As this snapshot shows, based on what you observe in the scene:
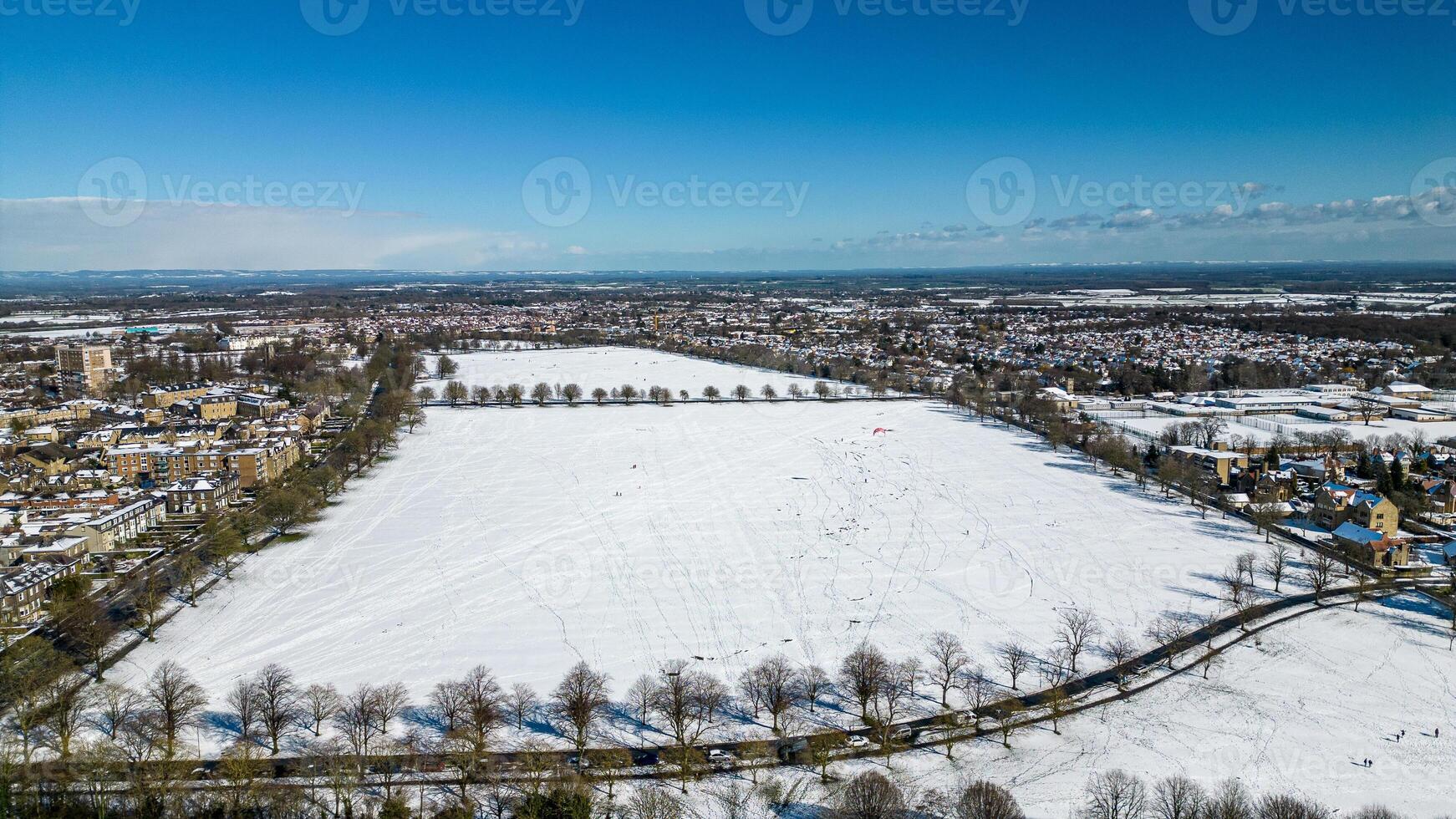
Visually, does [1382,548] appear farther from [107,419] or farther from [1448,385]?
[107,419]

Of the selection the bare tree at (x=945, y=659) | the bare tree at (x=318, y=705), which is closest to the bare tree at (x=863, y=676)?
the bare tree at (x=945, y=659)

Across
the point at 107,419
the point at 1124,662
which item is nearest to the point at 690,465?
the point at 1124,662

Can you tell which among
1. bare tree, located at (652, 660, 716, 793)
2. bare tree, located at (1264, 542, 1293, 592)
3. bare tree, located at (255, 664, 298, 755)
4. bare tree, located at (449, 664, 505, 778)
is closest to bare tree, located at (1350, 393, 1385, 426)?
bare tree, located at (1264, 542, 1293, 592)

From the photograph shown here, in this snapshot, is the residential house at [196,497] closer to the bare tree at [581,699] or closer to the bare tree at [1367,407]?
the bare tree at [581,699]

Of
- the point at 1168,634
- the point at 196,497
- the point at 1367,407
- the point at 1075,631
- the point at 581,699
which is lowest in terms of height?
the point at 1168,634

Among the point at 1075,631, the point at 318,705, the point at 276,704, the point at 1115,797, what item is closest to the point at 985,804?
the point at 1115,797

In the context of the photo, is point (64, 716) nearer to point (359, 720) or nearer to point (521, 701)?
point (359, 720)

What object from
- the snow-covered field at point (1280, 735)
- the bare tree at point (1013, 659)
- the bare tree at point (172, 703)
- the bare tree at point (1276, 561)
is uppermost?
the bare tree at point (172, 703)
